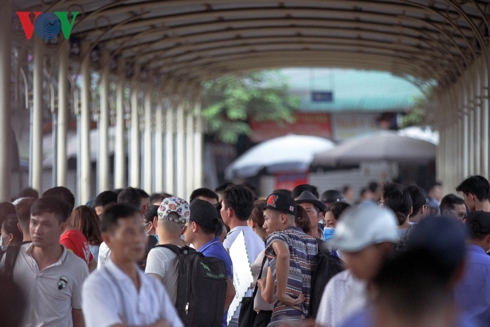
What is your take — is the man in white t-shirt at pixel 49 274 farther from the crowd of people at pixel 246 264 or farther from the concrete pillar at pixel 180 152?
the concrete pillar at pixel 180 152

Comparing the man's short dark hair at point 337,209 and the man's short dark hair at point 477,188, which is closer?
the man's short dark hair at point 337,209

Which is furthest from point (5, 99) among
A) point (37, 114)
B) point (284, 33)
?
point (284, 33)

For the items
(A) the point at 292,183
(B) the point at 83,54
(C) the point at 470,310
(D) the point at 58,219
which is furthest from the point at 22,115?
(A) the point at 292,183

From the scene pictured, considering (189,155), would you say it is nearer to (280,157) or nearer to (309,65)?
(280,157)

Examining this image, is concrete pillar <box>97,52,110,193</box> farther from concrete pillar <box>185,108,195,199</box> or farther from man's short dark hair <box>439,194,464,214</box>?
man's short dark hair <box>439,194,464,214</box>

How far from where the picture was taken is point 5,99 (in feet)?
35.2

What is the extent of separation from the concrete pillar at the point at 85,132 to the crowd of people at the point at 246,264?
6.07 m

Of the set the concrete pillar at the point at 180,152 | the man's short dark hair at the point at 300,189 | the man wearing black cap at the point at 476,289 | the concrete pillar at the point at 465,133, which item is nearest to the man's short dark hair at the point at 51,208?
the man wearing black cap at the point at 476,289

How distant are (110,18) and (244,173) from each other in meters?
11.5

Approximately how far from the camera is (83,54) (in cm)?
1467

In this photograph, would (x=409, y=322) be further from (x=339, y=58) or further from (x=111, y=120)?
(x=339, y=58)

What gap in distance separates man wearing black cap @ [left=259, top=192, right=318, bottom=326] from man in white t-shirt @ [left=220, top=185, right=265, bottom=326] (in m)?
0.90

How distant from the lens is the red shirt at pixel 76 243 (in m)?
6.67

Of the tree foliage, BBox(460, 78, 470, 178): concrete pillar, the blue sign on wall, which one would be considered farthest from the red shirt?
the blue sign on wall
